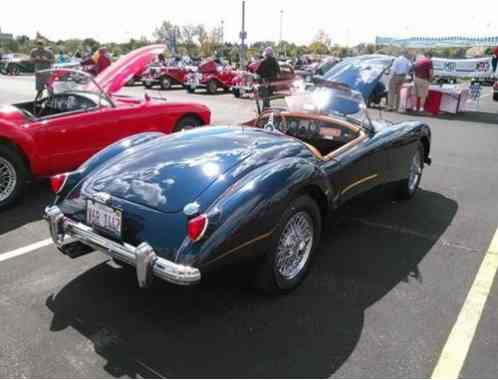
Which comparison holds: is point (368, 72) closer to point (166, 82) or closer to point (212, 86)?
point (212, 86)

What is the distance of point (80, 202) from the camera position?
3137 mm

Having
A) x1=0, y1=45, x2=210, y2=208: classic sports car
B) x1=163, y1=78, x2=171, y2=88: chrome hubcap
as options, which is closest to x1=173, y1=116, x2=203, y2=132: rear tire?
x1=0, y1=45, x2=210, y2=208: classic sports car

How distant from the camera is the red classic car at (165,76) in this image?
19.4 metres

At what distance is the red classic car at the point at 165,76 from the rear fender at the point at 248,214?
1716 centimetres

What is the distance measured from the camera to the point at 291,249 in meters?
3.20

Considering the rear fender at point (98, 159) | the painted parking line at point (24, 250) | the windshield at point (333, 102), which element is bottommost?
the painted parking line at point (24, 250)

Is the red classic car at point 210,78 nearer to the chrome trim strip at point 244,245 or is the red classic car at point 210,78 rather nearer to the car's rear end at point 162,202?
the car's rear end at point 162,202

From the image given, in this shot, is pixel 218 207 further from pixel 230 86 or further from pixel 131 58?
pixel 230 86

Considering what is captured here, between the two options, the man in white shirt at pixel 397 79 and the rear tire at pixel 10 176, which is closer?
the rear tire at pixel 10 176

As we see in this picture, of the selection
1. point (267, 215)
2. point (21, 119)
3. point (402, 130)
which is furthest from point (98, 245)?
point (402, 130)

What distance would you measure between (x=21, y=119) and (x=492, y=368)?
4.89 meters

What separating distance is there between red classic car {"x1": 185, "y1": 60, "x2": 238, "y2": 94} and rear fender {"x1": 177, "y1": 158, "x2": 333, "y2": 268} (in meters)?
15.4

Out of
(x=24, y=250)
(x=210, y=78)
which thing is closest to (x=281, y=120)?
(x=24, y=250)

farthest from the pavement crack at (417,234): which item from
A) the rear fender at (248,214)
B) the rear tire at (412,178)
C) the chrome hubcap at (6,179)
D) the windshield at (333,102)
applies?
the chrome hubcap at (6,179)
